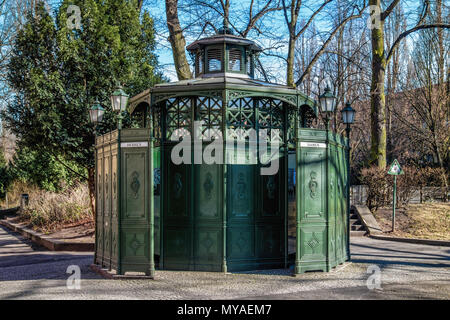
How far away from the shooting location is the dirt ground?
16938mm

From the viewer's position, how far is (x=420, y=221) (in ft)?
59.6

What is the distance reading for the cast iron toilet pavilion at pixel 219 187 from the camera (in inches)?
370

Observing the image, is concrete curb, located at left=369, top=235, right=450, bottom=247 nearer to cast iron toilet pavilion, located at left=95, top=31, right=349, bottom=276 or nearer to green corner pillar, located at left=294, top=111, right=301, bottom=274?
cast iron toilet pavilion, located at left=95, top=31, right=349, bottom=276

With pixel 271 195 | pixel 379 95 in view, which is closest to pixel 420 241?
pixel 271 195

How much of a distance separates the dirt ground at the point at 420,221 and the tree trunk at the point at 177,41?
32.0 feet

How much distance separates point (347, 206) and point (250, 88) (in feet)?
12.5

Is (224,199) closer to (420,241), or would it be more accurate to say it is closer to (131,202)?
(131,202)

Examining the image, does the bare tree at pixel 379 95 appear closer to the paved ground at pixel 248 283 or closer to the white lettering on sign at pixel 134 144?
the paved ground at pixel 248 283

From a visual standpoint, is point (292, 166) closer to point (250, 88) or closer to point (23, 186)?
point (250, 88)

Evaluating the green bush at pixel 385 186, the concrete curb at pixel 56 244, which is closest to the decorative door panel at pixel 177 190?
the concrete curb at pixel 56 244

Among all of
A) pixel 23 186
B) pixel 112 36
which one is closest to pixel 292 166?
pixel 112 36

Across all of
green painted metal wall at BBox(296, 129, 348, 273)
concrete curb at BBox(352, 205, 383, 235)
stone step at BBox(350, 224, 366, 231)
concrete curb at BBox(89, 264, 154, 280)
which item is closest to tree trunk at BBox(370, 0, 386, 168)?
concrete curb at BBox(352, 205, 383, 235)

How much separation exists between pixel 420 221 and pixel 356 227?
2520 millimetres

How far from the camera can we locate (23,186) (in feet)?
95.6
